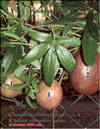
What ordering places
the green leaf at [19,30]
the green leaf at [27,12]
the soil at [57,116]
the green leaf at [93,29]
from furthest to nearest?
the soil at [57,116], the green leaf at [27,12], the green leaf at [19,30], the green leaf at [93,29]

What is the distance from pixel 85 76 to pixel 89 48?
Result: 0.16m

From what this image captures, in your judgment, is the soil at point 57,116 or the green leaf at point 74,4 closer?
the green leaf at point 74,4

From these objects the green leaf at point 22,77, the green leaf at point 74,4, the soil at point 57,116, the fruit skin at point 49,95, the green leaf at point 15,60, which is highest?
the green leaf at point 74,4

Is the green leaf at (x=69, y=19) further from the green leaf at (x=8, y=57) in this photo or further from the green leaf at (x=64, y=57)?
the green leaf at (x=8, y=57)

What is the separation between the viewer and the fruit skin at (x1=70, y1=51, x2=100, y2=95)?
0.64 metres

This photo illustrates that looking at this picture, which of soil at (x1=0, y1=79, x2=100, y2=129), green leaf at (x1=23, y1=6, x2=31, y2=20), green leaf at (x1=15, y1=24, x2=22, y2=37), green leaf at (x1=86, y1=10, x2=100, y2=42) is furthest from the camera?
soil at (x1=0, y1=79, x2=100, y2=129)

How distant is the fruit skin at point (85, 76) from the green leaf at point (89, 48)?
12 cm

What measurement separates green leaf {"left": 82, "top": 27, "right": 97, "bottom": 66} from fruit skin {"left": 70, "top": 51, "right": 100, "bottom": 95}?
121mm

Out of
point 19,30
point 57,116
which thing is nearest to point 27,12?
point 19,30

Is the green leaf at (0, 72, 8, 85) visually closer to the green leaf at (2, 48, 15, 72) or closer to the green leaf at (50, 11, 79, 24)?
the green leaf at (2, 48, 15, 72)

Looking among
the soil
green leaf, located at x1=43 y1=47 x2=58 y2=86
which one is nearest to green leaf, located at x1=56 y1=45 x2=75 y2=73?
green leaf, located at x1=43 y1=47 x2=58 y2=86

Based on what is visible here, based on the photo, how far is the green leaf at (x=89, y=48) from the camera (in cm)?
50

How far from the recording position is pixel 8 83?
2.36ft

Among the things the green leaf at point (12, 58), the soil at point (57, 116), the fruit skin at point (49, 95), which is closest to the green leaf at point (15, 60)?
the green leaf at point (12, 58)
